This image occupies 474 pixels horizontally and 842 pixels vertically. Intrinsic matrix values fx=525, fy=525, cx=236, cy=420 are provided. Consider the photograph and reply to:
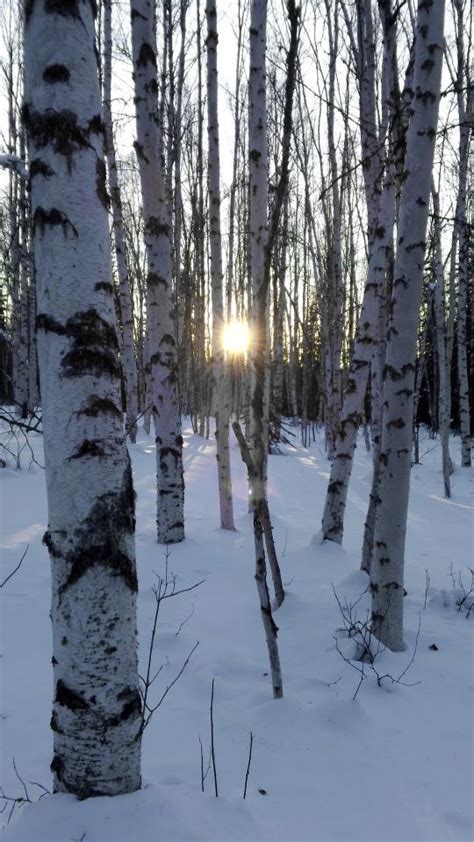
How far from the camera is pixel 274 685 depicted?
7.79 feet

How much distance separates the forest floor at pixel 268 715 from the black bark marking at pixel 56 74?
187 centimetres

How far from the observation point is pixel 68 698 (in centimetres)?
140

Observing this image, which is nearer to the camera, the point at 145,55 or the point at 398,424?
the point at 398,424

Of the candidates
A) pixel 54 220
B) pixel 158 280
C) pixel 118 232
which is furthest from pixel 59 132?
pixel 118 232

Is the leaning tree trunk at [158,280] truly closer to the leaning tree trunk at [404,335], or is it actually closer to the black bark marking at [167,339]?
the black bark marking at [167,339]

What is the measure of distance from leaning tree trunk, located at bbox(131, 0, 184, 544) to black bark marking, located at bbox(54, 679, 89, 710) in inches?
142

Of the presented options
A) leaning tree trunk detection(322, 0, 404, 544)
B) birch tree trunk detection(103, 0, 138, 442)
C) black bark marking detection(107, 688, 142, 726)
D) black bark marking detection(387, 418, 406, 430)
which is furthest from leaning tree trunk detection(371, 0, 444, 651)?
birch tree trunk detection(103, 0, 138, 442)

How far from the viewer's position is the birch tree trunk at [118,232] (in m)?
9.89

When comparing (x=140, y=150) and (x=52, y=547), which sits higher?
(x=140, y=150)

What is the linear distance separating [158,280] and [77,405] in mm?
3727

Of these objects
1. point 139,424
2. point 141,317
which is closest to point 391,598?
point 139,424

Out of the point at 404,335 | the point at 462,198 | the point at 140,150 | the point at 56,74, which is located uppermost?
the point at 462,198

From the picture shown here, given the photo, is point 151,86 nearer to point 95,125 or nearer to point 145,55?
point 145,55

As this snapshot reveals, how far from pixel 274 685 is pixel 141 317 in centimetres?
2164
